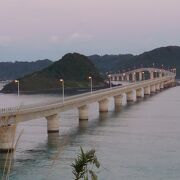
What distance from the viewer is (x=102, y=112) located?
101 m

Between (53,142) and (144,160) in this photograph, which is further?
(53,142)

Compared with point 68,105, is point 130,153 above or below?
below

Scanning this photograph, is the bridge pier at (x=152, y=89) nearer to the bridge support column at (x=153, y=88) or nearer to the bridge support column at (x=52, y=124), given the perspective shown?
the bridge support column at (x=153, y=88)

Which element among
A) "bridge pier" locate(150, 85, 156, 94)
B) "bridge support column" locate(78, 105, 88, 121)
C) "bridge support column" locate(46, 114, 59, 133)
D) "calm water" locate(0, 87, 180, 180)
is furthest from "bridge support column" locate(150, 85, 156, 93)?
"bridge support column" locate(46, 114, 59, 133)

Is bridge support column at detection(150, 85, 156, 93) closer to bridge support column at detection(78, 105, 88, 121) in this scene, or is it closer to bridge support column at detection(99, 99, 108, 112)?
bridge support column at detection(99, 99, 108, 112)

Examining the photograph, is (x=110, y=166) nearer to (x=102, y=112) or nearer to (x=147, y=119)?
(x=147, y=119)

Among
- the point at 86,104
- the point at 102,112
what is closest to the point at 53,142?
the point at 86,104

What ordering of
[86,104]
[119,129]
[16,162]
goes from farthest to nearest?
[86,104] → [119,129] → [16,162]

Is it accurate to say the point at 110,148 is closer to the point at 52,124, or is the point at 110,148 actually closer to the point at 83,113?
the point at 52,124

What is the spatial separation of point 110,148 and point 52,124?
15863 mm

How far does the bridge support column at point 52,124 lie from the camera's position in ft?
216

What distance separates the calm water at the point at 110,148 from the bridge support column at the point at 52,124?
88 cm

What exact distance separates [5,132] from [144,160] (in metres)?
13.3

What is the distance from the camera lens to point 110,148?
52.1 meters
